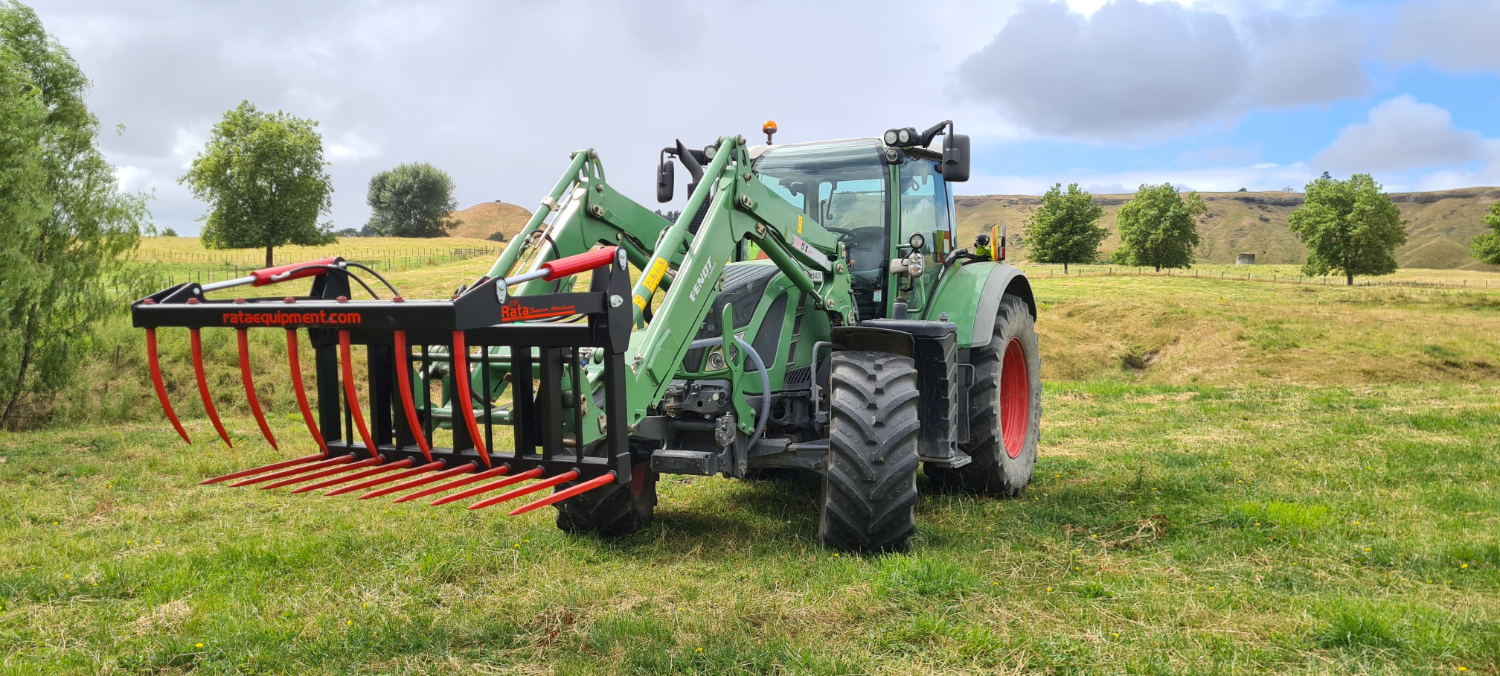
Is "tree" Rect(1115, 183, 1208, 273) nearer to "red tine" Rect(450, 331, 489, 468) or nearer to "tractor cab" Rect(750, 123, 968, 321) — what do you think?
"tractor cab" Rect(750, 123, 968, 321)

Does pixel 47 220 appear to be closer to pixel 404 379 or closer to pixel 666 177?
pixel 666 177

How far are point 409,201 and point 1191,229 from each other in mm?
51827

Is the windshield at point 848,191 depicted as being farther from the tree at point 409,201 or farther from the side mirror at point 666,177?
the tree at point 409,201

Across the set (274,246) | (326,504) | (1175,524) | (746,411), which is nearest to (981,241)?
(1175,524)

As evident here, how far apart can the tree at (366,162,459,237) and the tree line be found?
137 ft

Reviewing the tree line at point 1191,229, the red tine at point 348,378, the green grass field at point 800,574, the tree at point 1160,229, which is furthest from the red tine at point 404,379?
the tree at point 1160,229

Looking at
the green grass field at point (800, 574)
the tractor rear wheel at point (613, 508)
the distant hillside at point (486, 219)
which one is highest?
the distant hillside at point (486, 219)

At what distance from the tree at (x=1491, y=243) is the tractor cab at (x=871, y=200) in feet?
A: 170

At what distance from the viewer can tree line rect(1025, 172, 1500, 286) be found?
45.6m

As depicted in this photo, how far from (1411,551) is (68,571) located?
7606mm

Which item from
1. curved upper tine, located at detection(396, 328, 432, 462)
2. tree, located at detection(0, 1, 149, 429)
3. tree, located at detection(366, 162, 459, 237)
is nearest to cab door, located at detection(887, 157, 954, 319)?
curved upper tine, located at detection(396, 328, 432, 462)

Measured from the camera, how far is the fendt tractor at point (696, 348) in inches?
155

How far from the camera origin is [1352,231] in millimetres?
45344

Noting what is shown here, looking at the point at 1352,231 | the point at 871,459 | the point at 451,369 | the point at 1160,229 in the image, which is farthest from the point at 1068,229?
the point at 451,369
